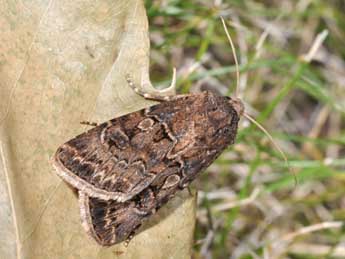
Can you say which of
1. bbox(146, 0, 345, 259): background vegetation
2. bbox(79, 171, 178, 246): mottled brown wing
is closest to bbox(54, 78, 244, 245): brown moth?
bbox(79, 171, 178, 246): mottled brown wing

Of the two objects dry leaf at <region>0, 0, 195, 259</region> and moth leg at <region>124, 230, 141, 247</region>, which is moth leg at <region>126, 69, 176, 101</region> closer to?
dry leaf at <region>0, 0, 195, 259</region>

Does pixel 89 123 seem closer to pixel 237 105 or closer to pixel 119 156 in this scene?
pixel 119 156

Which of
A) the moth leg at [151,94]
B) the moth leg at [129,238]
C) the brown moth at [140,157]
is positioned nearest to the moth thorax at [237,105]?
the brown moth at [140,157]

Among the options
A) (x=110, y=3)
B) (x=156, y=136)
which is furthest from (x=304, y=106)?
(x=110, y=3)

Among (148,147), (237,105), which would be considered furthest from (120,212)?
(237,105)

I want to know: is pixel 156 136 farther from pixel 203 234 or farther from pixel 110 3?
pixel 203 234

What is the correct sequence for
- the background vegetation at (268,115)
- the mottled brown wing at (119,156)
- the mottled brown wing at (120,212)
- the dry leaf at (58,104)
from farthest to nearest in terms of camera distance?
the background vegetation at (268,115)
the mottled brown wing at (119,156)
the mottled brown wing at (120,212)
the dry leaf at (58,104)

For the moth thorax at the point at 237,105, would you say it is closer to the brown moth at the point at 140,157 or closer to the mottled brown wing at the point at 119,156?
the brown moth at the point at 140,157

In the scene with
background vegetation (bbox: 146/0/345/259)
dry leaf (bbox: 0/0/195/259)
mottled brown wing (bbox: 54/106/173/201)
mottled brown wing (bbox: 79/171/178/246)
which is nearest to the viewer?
dry leaf (bbox: 0/0/195/259)
